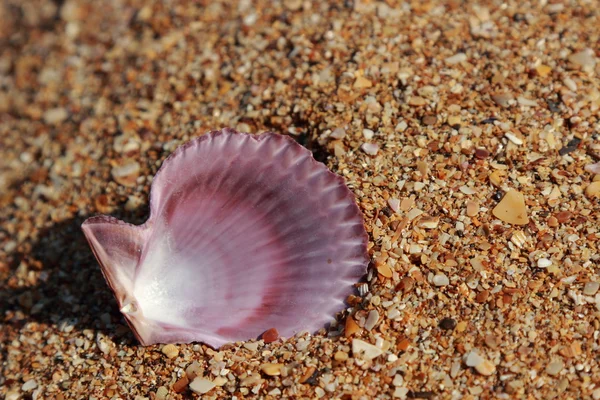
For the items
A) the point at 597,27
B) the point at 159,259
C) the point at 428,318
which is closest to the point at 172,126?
the point at 159,259

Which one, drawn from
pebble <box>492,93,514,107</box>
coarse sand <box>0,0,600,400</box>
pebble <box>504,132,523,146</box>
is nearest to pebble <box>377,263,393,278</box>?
coarse sand <box>0,0,600,400</box>

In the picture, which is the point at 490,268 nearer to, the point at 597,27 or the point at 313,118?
the point at 313,118

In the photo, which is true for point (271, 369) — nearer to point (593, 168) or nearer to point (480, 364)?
point (480, 364)

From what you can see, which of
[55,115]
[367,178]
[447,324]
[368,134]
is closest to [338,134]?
[368,134]

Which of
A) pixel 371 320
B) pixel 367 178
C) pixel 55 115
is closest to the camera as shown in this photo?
pixel 371 320

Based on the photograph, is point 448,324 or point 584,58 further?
point 584,58

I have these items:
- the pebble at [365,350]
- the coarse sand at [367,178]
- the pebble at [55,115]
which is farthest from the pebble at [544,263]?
the pebble at [55,115]

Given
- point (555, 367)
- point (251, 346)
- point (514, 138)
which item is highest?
point (514, 138)
